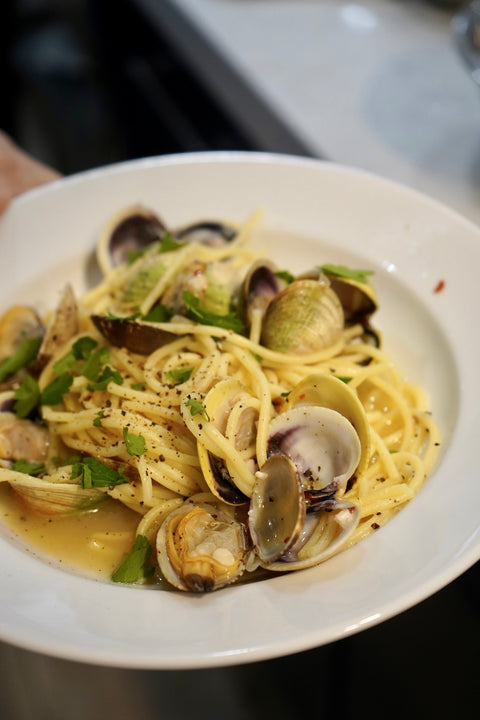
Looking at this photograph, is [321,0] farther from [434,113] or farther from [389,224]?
[389,224]

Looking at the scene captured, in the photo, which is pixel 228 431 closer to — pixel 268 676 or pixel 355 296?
pixel 355 296

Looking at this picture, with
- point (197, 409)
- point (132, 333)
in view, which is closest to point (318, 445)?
point (197, 409)

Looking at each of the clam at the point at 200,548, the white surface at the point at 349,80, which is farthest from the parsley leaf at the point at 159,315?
the white surface at the point at 349,80

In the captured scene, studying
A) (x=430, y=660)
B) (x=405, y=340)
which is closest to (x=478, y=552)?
(x=430, y=660)

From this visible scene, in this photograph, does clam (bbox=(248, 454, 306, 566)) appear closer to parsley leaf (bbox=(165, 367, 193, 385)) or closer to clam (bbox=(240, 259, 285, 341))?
parsley leaf (bbox=(165, 367, 193, 385))

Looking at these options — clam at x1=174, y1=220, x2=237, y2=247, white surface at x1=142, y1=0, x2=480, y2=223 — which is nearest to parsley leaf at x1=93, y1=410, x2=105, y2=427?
clam at x1=174, y1=220, x2=237, y2=247

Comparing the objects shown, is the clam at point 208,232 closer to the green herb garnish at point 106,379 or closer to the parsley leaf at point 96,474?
the green herb garnish at point 106,379
